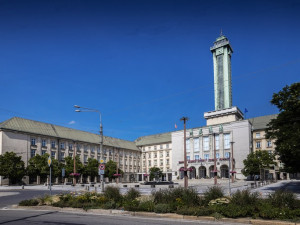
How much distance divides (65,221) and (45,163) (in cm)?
5886

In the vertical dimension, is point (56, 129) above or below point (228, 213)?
above

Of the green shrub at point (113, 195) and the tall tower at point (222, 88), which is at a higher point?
the tall tower at point (222, 88)

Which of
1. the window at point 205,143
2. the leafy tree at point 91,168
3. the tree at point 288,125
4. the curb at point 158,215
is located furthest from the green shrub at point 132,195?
the window at point 205,143

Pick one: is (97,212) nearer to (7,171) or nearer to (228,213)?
(228,213)

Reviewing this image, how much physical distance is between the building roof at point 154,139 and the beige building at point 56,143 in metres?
7.96

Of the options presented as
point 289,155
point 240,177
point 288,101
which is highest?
point 288,101

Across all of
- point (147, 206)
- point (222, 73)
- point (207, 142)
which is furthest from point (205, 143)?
point (147, 206)

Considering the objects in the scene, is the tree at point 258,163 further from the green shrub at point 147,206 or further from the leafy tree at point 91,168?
the green shrub at point 147,206

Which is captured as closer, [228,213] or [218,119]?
[228,213]

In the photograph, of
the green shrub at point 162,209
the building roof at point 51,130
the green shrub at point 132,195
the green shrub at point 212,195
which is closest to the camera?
the green shrub at point 162,209

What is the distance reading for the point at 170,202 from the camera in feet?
47.8

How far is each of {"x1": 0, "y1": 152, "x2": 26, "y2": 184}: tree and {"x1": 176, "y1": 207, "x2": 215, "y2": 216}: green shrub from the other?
2154 inches

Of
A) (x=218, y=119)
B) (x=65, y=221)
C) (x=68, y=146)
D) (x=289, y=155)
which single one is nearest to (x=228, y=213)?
(x=65, y=221)

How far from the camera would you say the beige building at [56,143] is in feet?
220
